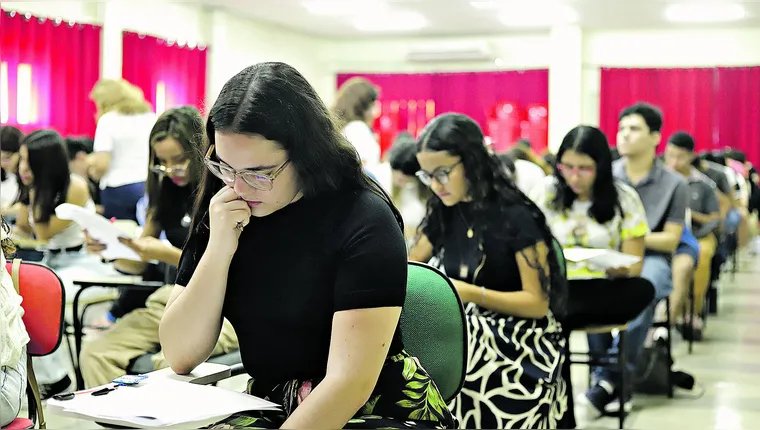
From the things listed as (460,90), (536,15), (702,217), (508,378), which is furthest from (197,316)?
(460,90)

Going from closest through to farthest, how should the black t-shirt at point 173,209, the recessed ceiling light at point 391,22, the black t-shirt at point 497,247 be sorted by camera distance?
the black t-shirt at point 497,247 < the black t-shirt at point 173,209 < the recessed ceiling light at point 391,22

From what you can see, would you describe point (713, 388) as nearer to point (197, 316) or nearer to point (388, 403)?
point (388, 403)

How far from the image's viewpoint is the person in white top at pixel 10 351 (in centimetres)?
178

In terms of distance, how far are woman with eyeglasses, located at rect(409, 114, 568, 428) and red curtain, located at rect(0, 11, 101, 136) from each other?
19.4ft

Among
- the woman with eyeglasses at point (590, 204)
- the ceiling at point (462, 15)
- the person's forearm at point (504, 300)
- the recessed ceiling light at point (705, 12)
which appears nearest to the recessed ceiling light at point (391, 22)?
the ceiling at point (462, 15)

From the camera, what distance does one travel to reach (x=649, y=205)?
4223mm

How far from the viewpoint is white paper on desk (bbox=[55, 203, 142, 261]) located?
285cm

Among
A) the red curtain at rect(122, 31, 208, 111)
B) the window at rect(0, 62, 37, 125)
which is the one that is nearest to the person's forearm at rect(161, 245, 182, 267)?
the window at rect(0, 62, 37, 125)

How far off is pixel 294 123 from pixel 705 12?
1011 centimetres

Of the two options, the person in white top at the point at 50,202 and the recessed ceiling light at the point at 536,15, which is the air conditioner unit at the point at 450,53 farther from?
the person in white top at the point at 50,202

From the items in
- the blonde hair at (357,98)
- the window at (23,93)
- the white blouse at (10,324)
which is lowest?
the white blouse at (10,324)

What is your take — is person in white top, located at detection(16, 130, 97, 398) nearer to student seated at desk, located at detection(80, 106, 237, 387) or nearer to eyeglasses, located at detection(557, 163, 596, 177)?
student seated at desk, located at detection(80, 106, 237, 387)

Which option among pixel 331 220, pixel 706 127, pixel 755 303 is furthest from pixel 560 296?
pixel 706 127

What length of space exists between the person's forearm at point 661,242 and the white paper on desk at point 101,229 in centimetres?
237
